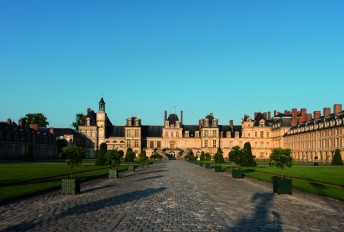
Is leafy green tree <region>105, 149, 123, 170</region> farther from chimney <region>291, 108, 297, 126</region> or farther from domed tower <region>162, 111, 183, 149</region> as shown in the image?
domed tower <region>162, 111, 183, 149</region>

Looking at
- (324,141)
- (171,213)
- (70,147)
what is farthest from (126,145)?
(171,213)

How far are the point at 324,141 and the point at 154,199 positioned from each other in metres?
61.8

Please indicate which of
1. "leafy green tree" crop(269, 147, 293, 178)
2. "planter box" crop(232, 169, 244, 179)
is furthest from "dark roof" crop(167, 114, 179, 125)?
"leafy green tree" crop(269, 147, 293, 178)

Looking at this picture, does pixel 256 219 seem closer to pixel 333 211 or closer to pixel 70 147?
pixel 333 211

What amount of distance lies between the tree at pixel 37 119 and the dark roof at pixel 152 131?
26.9 metres

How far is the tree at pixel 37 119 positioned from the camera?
9641cm

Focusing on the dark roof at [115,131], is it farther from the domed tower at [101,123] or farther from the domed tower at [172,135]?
the domed tower at [172,135]

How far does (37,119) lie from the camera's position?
9769cm

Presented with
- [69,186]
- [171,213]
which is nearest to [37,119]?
[69,186]

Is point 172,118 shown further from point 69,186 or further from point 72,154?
point 69,186

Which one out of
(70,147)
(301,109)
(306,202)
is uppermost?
(301,109)

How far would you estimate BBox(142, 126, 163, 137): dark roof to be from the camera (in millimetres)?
99625

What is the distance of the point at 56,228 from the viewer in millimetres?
8672

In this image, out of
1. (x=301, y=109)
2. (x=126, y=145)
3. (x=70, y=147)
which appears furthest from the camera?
(x=126, y=145)
